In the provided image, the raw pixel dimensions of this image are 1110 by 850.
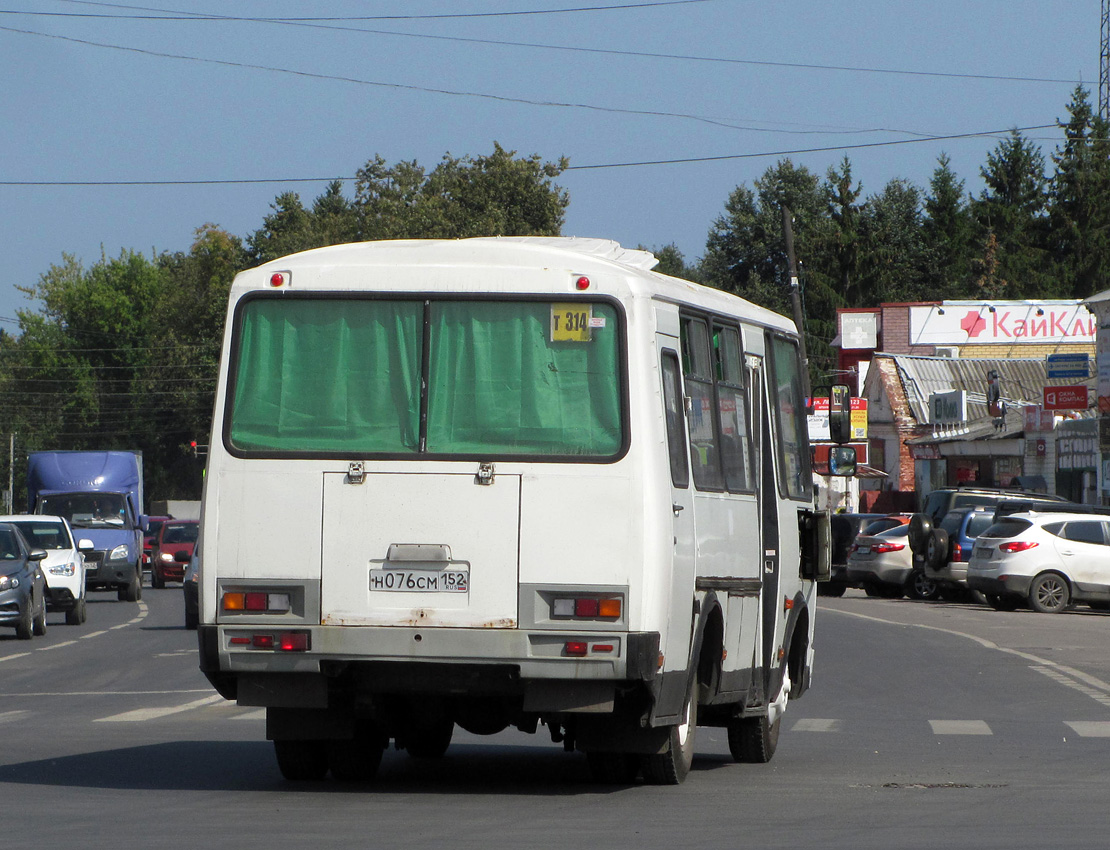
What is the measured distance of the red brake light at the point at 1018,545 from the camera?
33.4 m

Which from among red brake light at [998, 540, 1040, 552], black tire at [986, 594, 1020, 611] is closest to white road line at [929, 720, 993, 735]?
red brake light at [998, 540, 1040, 552]

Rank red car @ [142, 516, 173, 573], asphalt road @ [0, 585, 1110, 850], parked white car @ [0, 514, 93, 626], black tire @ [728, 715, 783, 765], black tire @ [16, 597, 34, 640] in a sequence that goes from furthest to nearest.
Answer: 1. red car @ [142, 516, 173, 573]
2. parked white car @ [0, 514, 93, 626]
3. black tire @ [16, 597, 34, 640]
4. black tire @ [728, 715, 783, 765]
5. asphalt road @ [0, 585, 1110, 850]

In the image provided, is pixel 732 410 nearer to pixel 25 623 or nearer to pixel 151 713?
pixel 151 713

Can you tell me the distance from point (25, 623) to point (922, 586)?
1862cm

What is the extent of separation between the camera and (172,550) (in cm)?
5169

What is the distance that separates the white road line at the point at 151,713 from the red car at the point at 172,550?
3486 centimetres

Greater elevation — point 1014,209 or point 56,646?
point 1014,209

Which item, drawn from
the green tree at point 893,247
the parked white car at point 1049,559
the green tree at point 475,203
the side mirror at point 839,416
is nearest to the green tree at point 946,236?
the green tree at point 893,247

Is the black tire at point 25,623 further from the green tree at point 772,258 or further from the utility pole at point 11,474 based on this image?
the utility pole at point 11,474

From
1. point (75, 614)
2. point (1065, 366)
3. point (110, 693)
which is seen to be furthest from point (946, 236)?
point (110, 693)

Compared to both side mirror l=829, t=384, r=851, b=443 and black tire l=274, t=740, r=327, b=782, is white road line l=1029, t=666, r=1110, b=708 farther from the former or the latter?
black tire l=274, t=740, r=327, b=782

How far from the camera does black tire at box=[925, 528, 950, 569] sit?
36875mm

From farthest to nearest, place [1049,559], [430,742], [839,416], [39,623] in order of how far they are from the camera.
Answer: [1049,559] → [39,623] → [839,416] → [430,742]

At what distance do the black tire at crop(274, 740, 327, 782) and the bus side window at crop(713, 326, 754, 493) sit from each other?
2565 millimetres
